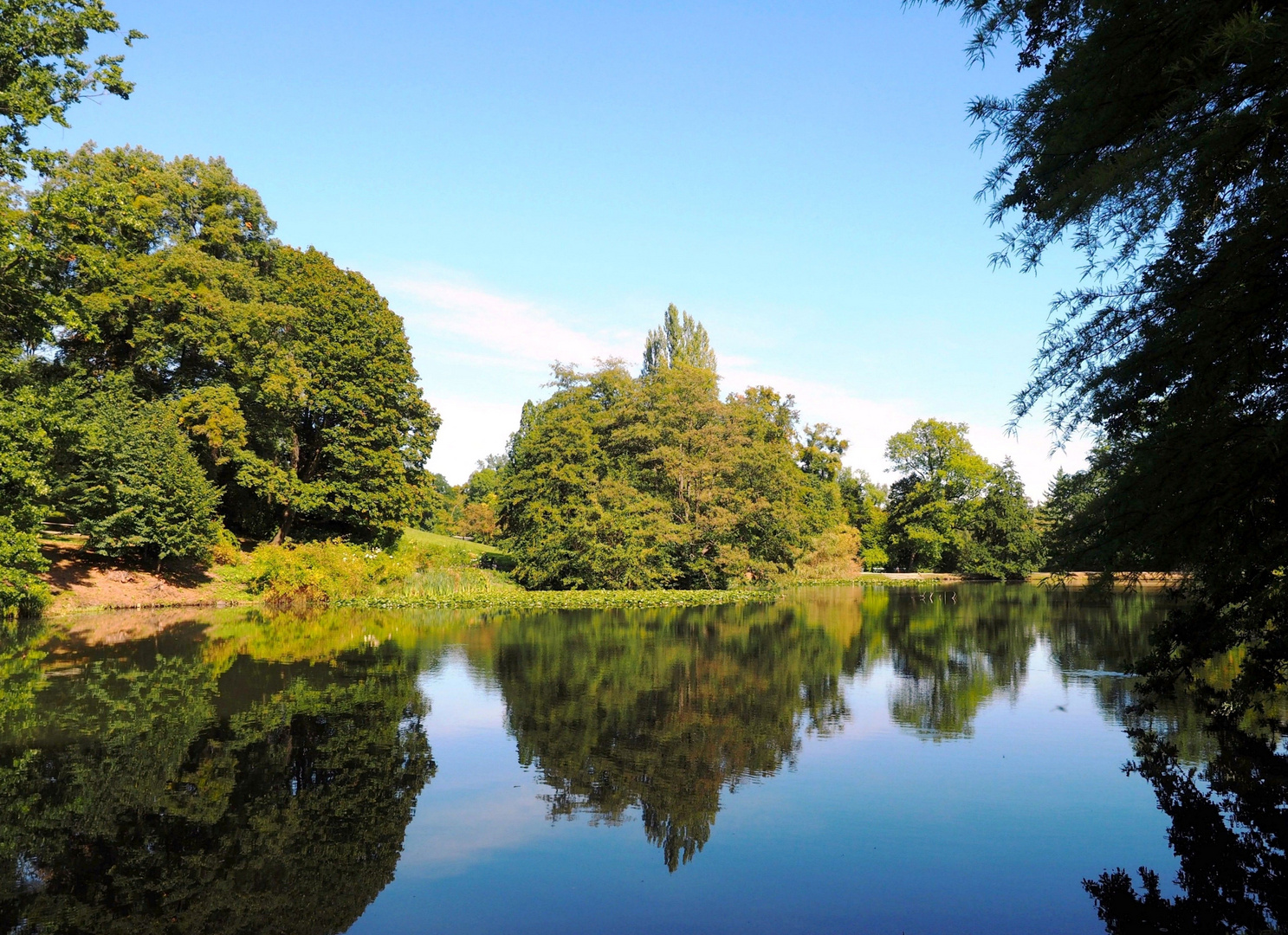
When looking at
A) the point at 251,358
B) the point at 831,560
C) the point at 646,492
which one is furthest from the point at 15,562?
the point at 831,560

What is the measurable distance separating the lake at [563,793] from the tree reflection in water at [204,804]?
0.04 m

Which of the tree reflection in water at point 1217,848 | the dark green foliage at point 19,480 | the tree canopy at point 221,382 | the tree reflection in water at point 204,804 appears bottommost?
the tree reflection in water at point 204,804

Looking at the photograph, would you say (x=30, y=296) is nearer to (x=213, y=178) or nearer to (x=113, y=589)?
(x=113, y=589)

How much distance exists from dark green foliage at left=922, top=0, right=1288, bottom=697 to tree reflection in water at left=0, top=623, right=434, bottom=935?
6.81 meters

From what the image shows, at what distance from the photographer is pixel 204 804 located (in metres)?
7.84

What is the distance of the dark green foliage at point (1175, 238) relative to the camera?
5.02 m

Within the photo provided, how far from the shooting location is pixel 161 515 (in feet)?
88.9

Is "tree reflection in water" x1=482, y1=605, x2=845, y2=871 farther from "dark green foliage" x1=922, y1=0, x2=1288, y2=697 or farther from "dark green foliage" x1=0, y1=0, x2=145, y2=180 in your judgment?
"dark green foliage" x1=0, y1=0, x2=145, y2=180

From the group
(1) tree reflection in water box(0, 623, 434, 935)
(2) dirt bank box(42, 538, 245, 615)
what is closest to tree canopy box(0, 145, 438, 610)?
(2) dirt bank box(42, 538, 245, 615)

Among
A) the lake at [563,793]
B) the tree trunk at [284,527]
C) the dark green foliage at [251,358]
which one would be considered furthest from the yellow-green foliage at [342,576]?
the lake at [563,793]

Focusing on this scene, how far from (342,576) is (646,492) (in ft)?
48.3

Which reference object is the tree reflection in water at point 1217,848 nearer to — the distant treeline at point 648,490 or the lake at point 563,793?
the lake at point 563,793

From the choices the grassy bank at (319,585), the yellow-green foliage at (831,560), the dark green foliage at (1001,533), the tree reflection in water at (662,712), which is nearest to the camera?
the tree reflection in water at (662,712)

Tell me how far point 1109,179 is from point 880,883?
5356 millimetres
